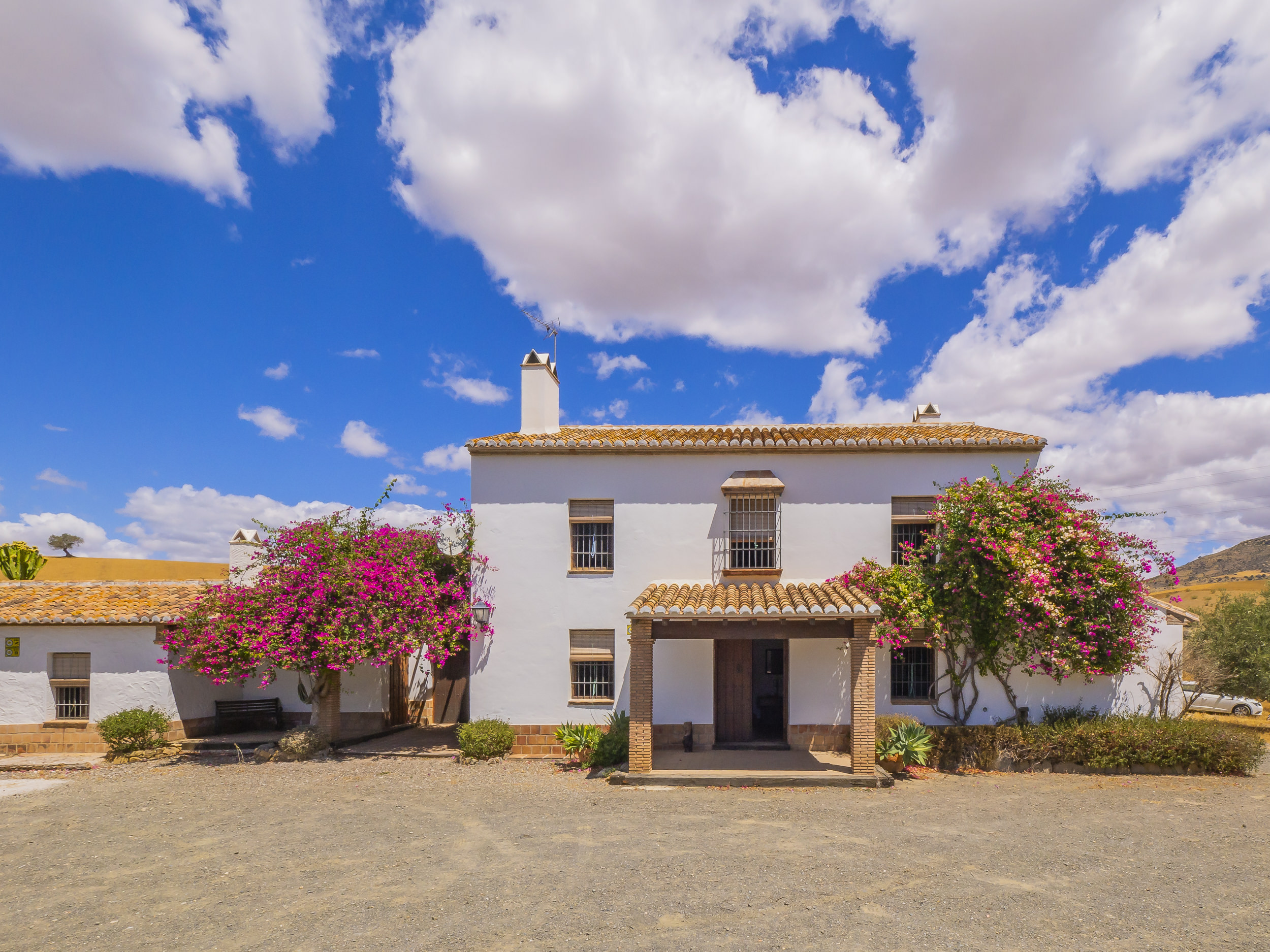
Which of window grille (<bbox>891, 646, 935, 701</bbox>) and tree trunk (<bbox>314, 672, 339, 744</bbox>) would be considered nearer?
window grille (<bbox>891, 646, 935, 701</bbox>)

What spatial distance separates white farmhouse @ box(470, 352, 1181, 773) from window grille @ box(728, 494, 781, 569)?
3 cm

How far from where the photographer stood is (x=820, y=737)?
1340 centimetres

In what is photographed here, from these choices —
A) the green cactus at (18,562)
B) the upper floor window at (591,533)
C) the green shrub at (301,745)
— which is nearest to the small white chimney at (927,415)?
the upper floor window at (591,533)

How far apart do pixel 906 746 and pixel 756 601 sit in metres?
3.95

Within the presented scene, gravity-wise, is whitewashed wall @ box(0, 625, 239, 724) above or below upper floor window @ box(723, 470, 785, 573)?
below

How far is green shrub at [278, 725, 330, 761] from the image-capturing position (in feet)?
45.6

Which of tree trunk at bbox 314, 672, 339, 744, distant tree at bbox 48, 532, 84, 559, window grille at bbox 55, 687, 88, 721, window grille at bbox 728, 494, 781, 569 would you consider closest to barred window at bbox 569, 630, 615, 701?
window grille at bbox 728, 494, 781, 569

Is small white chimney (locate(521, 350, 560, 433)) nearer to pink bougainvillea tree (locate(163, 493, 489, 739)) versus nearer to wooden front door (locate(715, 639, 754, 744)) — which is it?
pink bougainvillea tree (locate(163, 493, 489, 739))

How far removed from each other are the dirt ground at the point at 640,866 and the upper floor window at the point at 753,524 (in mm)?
4740

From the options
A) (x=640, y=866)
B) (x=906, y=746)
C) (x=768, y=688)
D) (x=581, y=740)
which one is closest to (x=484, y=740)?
(x=581, y=740)

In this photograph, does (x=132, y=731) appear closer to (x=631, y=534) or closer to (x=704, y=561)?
(x=631, y=534)

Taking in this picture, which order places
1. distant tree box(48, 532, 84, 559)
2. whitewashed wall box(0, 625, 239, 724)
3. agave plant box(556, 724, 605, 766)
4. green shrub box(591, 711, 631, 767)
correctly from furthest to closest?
distant tree box(48, 532, 84, 559) < whitewashed wall box(0, 625, 239, 724) < agave plant box(556, 724, 605, 766) < green shrub box(591, 711, 631, 767)

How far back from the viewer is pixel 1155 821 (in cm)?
938

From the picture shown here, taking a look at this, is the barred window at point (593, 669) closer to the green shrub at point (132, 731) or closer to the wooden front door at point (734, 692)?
the wooden front door at point (734, 692)
